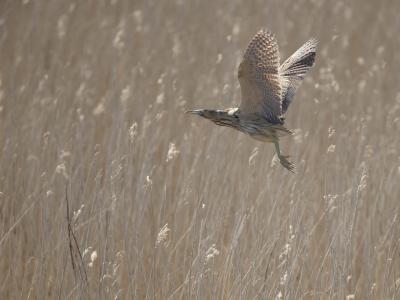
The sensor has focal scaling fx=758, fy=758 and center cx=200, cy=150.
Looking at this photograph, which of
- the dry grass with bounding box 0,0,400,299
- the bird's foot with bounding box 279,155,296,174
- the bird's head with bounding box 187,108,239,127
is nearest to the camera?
the dry grass with bounding box 0,0,400,299

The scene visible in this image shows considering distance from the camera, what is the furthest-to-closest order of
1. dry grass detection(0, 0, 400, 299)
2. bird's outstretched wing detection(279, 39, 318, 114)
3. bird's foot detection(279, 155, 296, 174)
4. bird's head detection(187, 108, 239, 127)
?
1. bird's outstretched wing detection(279, 39, 318, 114)
2. bird's head detection(187, 108, 239, 127)
3. bird's foot detection(279, 155, 296, 174)
4. dry grass detection(0, 0, 400, 299)

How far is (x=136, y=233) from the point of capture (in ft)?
9.12

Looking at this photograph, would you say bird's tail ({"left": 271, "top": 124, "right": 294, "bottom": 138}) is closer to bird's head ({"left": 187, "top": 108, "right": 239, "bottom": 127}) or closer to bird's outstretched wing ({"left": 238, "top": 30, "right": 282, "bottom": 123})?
bird's outstretched wing ({"left": 238, "top": 30, "right": 282, "bottom": 123})

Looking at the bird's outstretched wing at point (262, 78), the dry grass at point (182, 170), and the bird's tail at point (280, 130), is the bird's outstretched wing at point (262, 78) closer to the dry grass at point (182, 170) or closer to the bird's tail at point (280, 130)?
the bird's tail at point (280, 130)

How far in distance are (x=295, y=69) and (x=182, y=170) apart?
Result: 674 mm

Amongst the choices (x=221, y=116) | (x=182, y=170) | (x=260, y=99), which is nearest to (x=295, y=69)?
(x=260, y=99)

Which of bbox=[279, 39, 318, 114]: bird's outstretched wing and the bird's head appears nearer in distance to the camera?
the bird's head

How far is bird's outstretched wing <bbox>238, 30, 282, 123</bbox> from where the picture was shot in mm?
2916

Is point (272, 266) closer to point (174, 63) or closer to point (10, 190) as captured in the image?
point (10, 190)

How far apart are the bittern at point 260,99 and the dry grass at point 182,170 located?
258 millimetres

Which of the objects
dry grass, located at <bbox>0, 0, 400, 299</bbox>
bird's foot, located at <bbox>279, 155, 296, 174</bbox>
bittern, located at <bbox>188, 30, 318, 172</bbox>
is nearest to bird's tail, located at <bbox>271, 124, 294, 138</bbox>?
bittern, located at <bbox>188, 30, 318, 172</bbox>

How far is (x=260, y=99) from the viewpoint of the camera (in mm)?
3035

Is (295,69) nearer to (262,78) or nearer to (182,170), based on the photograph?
(262,78)

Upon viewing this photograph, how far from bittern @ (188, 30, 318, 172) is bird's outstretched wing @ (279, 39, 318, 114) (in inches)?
4.2
